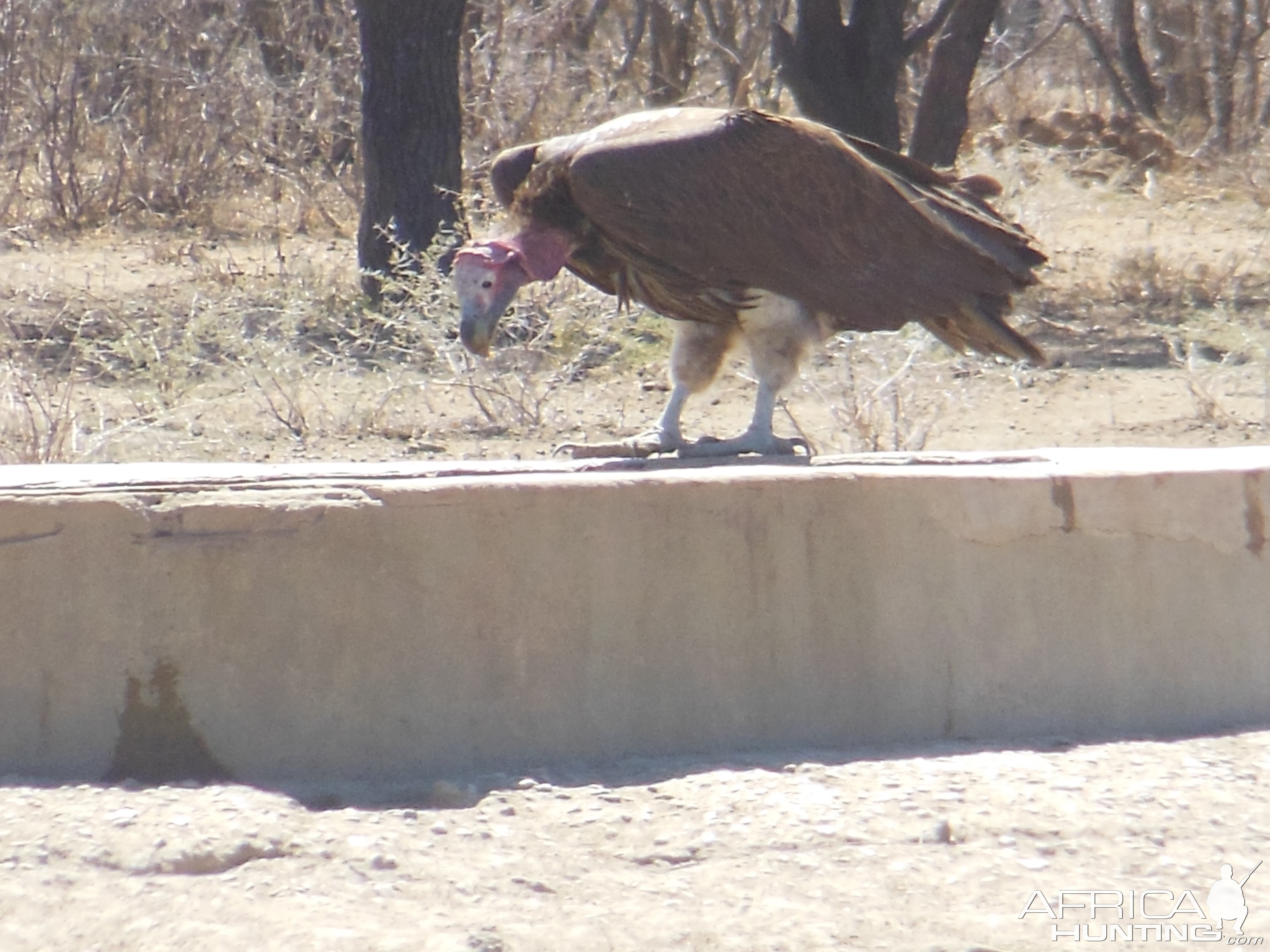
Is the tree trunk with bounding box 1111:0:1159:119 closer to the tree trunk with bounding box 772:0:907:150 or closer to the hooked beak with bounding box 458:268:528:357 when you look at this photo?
the tree trunk with bounding box 772:0:907:150

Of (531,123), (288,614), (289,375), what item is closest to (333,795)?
(288,614)

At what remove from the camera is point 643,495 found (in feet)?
11.8

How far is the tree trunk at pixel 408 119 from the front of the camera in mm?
8359

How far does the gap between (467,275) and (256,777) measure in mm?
1400

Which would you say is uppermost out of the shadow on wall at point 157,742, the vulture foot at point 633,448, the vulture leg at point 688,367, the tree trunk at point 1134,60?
the tree trunk at point 1134,60

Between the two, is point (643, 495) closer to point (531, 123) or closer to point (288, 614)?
point (288, 614)

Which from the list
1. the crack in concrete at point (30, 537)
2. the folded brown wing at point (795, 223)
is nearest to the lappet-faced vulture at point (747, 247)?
the folded brown wing at point (795, 223)

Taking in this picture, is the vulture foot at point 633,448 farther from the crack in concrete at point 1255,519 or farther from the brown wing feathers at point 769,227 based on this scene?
the crack in concrete at point 1255,519

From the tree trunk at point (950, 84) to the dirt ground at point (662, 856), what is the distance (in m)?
6.46

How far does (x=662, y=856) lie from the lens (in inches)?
124

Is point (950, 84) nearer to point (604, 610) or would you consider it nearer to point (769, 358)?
point (769, 358)

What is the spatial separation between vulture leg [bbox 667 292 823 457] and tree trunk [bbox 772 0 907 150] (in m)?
5.24

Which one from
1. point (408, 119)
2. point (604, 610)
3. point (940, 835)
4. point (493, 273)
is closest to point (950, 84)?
point (408, 119)

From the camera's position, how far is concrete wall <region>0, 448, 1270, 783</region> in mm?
3447
